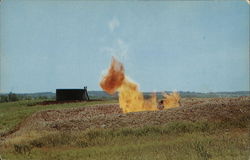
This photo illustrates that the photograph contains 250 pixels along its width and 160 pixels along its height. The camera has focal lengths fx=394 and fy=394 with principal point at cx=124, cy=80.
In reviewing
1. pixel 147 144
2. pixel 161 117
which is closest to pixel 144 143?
pixel 147 144

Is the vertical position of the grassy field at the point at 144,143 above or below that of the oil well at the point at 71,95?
below

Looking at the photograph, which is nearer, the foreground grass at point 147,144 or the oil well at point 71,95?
the foreground grass at point 147,144

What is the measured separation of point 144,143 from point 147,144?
0.46 metres

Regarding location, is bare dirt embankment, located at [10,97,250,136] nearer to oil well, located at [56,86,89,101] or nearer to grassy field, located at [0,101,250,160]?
grassy field, located at [0,101,250,160]

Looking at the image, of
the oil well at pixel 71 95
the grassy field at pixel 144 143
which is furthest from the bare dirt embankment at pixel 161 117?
the oil well at pixel 71 95

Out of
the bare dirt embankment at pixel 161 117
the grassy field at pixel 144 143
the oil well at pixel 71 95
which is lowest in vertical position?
the grassy field at pixel 144 143

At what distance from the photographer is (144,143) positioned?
592 inches

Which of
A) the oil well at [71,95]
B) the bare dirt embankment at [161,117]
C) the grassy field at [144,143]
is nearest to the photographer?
the grassy field at [144,143]

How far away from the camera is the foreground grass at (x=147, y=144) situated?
477 inches

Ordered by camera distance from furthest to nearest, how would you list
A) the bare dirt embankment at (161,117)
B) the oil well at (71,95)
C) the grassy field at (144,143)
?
the oil well at (71,95), the bare dirt embankment at (161,117), the grassy field at (144,143)

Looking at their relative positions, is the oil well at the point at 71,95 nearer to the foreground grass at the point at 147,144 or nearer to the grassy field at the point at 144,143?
the grassy field at the point at 144,143

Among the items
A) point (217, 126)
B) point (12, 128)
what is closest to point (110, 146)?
point (217, 126)

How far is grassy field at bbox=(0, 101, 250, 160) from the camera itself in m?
12.1

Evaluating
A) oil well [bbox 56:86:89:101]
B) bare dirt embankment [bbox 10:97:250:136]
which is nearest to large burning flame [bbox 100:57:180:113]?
bare dirt embankment [bbox 10:97:250:136]
